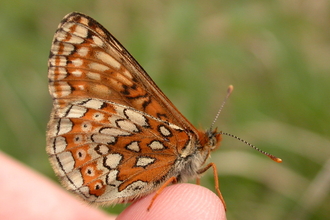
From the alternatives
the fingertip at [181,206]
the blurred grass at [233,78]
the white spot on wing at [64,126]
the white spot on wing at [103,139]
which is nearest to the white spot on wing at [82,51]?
the white spot on wing at [64,126]

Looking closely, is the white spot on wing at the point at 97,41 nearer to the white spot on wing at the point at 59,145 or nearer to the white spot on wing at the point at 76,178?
the white spot on wing at the point at 59,145

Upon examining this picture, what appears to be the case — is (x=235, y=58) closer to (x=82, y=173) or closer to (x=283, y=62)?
(x=283, y=62)

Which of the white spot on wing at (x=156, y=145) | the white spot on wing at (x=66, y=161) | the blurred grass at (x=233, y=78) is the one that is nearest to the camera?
the white spot on wing at (x=66, y=161)

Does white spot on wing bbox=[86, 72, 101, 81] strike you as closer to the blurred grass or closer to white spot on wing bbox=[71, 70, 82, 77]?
white spot on wing bbox=[71, 70, 82, 77]

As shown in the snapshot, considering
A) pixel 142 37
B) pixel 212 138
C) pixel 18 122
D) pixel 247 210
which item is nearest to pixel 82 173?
pixel 212 138

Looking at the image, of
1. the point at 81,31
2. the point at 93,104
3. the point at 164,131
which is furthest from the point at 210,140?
the point at 81,31

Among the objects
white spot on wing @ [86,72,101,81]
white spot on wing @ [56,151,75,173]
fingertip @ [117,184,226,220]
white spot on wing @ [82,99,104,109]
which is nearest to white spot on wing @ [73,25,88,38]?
white spot on wing @ [86,72,101,81]
